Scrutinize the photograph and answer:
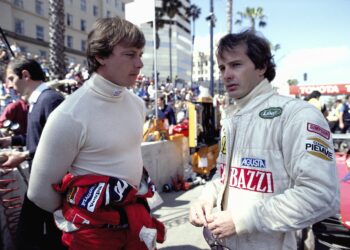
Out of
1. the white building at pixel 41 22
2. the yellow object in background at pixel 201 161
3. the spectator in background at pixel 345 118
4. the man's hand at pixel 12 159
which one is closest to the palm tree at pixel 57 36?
the yellow object in background at pixel 201 161

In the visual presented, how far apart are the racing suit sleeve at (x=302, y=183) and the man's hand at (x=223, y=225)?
0.10ft

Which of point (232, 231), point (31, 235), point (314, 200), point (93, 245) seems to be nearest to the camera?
point (314, 200)

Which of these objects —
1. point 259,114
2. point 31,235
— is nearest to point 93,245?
point 31,235

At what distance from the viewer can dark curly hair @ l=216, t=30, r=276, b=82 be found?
1.69 metres

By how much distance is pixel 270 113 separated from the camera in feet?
5.02

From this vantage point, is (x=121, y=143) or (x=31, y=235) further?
(x=31, y=235)

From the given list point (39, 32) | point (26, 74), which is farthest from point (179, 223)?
point (39, 32)

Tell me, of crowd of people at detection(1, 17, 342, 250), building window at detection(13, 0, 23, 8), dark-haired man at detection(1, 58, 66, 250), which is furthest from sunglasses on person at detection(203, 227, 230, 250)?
building window at detection(13, 0, 23, 8)

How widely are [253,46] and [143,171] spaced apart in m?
1.12

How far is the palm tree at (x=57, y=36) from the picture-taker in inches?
383

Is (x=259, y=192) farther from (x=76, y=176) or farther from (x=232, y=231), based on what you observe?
(x=76, y=176)

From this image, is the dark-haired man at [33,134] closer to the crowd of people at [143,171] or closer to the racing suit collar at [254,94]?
the crowd of people at [143,171]

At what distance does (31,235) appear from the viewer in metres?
2.12

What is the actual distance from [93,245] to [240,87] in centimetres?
118
